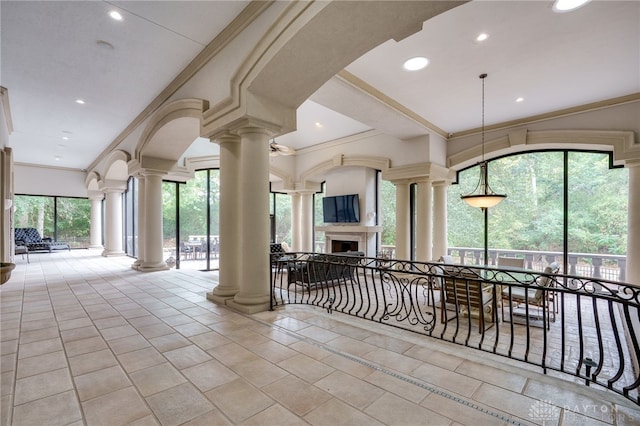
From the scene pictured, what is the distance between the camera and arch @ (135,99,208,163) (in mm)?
4648

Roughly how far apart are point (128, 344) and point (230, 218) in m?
2.02

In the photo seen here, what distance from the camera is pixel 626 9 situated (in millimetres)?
3145

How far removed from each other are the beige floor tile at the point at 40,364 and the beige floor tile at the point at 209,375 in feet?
3.59

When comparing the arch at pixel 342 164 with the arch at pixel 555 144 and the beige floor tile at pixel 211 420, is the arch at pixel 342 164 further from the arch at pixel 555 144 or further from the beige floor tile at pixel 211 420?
the beige floor tile at pixel 211 420

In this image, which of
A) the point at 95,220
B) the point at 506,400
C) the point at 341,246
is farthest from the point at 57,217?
the point at 506,400

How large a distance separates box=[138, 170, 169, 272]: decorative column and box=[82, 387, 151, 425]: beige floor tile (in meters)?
5.36

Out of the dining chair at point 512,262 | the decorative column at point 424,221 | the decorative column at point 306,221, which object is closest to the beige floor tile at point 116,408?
the dining chair at point 512,262

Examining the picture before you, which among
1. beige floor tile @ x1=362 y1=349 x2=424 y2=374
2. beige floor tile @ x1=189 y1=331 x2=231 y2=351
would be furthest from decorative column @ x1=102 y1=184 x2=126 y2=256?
beige floor tile @ x1=362 y1=349 x2=424 y2=374

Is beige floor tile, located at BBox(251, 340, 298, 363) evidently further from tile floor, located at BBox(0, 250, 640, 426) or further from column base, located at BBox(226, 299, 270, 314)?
column base, located at BBox(226, 299, 270, 314)

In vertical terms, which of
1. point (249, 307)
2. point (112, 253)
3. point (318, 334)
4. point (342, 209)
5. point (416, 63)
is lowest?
point (112, 253)

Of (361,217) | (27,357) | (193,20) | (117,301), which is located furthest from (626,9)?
(117,301)

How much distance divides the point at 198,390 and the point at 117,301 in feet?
10.3

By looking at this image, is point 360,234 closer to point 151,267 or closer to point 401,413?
point 151,267

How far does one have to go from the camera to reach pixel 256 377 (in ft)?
7.36
